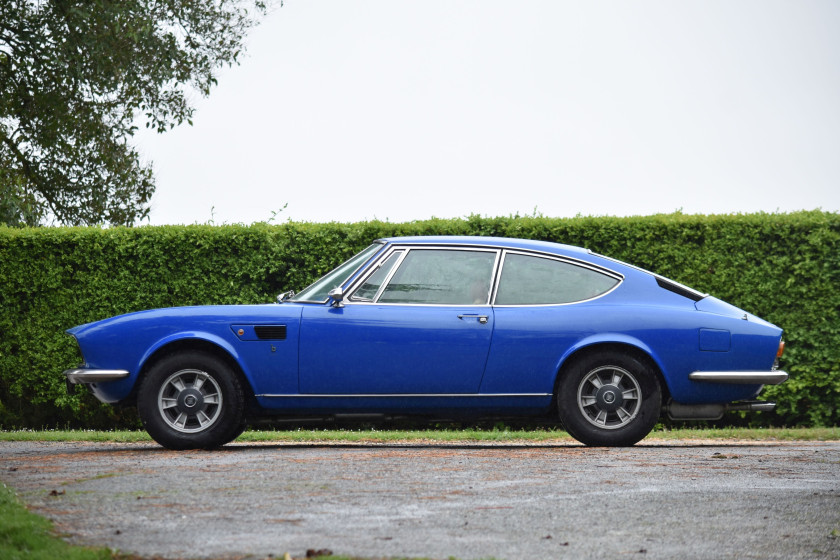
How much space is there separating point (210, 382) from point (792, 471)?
4.21 metres

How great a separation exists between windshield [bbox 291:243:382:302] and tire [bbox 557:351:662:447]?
182 cm

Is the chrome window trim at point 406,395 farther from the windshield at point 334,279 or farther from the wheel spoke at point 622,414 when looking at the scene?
the windshield at point 334,279

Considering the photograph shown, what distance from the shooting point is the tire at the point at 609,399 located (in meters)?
7.73

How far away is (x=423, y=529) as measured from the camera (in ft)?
15.7

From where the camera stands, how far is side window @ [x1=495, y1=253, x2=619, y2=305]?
26.1 ft

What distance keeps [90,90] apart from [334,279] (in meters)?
13.2

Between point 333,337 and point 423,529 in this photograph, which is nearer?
point 423,529

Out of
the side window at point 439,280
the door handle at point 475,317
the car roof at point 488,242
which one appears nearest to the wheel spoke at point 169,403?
the side window at point 439,280

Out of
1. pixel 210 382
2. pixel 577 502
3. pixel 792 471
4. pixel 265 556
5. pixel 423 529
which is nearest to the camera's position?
pixel 265 556

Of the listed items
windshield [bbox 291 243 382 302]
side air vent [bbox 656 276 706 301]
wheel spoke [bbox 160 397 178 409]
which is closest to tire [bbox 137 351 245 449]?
wheel spoke [bbox 160 397 178 409]

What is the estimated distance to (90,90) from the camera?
19594 millimetres

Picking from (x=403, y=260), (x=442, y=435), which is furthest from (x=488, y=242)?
(x=442, y=435)

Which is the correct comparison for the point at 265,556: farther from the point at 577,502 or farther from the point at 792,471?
the point at 792,471

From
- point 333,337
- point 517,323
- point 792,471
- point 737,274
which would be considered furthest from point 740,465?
point 737,274
